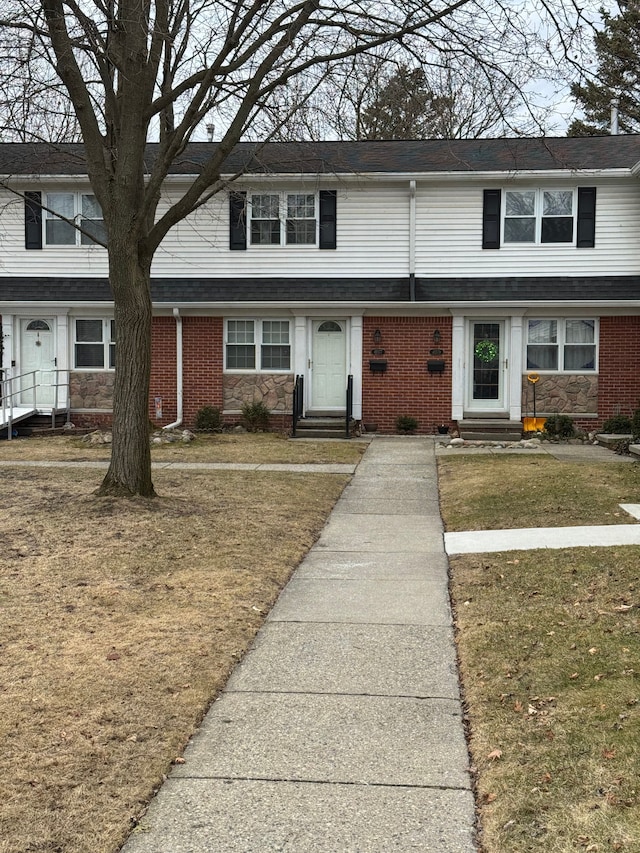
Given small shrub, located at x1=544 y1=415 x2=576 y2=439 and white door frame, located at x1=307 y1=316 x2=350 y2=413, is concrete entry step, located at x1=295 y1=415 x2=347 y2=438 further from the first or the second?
small shrub, located at x1=544 y1=415 x2=576 y2=439

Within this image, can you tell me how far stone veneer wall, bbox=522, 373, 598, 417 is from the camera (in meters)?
19.6

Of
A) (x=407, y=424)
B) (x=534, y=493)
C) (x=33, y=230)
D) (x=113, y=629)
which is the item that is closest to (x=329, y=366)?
(x=407, y=424)

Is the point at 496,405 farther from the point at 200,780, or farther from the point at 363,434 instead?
the point at 200,780

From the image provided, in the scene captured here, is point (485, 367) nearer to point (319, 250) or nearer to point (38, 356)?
point (319, 250)

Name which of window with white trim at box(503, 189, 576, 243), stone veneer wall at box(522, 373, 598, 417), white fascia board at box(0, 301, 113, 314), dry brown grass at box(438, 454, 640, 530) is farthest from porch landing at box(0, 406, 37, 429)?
window with white trim at box(503, 189, 576, 243)

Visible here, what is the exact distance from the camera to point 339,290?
1997 centimetres

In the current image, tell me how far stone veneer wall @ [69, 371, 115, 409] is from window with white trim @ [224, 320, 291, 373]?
2858mm

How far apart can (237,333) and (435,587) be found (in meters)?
14.1

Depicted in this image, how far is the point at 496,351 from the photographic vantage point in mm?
19984

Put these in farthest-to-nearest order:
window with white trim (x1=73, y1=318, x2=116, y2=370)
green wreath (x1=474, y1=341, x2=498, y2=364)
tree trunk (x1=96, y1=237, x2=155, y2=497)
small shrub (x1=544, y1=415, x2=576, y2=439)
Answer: window with white trim (x1=73, y1=318, x2=116, y2=370) → green wreath (x1=474, y1=341, x2=498, y2=364) → small shrub (x1=544, y1=415, x2=576, y2=439) → tree trunk (x1=96, y1=237, x2=155, y2=497)

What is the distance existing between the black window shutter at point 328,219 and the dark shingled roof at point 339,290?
33.9 inches

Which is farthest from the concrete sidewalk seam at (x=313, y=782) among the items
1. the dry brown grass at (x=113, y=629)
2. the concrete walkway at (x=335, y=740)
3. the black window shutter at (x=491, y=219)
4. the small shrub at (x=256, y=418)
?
the black window shutter at (x=491, y=219)

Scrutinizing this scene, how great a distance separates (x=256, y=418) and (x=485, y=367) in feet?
17.1

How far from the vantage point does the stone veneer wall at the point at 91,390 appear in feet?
68.4
